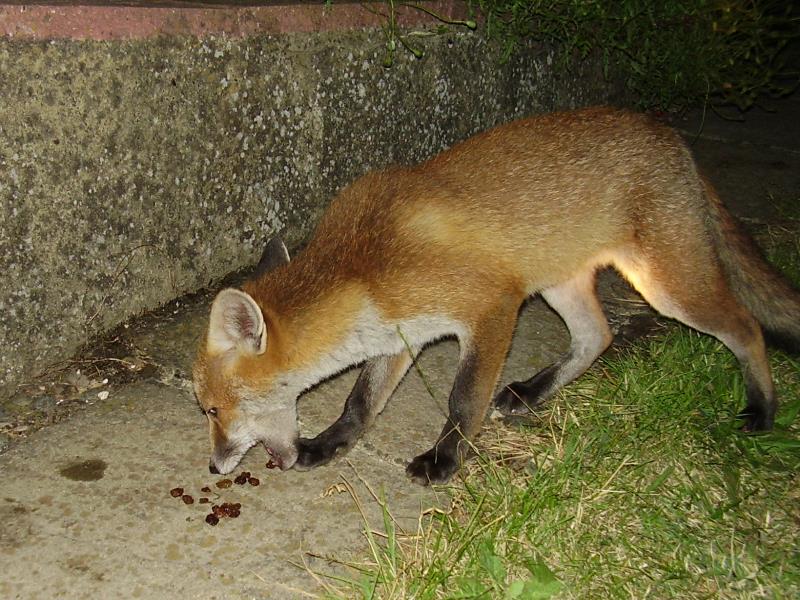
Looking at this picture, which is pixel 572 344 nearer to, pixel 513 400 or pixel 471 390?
pixel 513 400

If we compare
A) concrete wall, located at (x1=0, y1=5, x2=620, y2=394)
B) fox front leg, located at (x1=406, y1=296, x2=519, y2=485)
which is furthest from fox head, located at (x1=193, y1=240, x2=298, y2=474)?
concrete wall, located at (x1=0, y1=5, x2=620, y2=394)

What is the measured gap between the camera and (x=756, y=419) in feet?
11.8

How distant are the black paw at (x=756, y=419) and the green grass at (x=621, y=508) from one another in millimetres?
57

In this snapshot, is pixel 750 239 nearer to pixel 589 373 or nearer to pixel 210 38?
pixel 589 373

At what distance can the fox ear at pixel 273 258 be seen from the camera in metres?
3.49

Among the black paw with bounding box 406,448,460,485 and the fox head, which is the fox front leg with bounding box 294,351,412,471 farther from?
the black paw with bounding box 406,448,460,485

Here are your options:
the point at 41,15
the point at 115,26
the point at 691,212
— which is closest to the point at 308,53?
the point at 115,26

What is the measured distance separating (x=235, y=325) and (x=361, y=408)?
2.67 feet

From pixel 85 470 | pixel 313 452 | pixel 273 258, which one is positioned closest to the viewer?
pixel 85 470

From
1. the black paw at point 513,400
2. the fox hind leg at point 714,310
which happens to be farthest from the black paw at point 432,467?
the fox hind leg at point 714,310

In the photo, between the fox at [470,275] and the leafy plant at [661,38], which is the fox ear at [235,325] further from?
the leafy plant at [661,38]

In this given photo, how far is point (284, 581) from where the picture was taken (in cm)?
267

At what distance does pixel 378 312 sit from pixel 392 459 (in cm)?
68

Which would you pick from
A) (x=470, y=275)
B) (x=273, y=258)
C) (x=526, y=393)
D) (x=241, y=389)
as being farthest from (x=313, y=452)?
(x=526, y=393)
